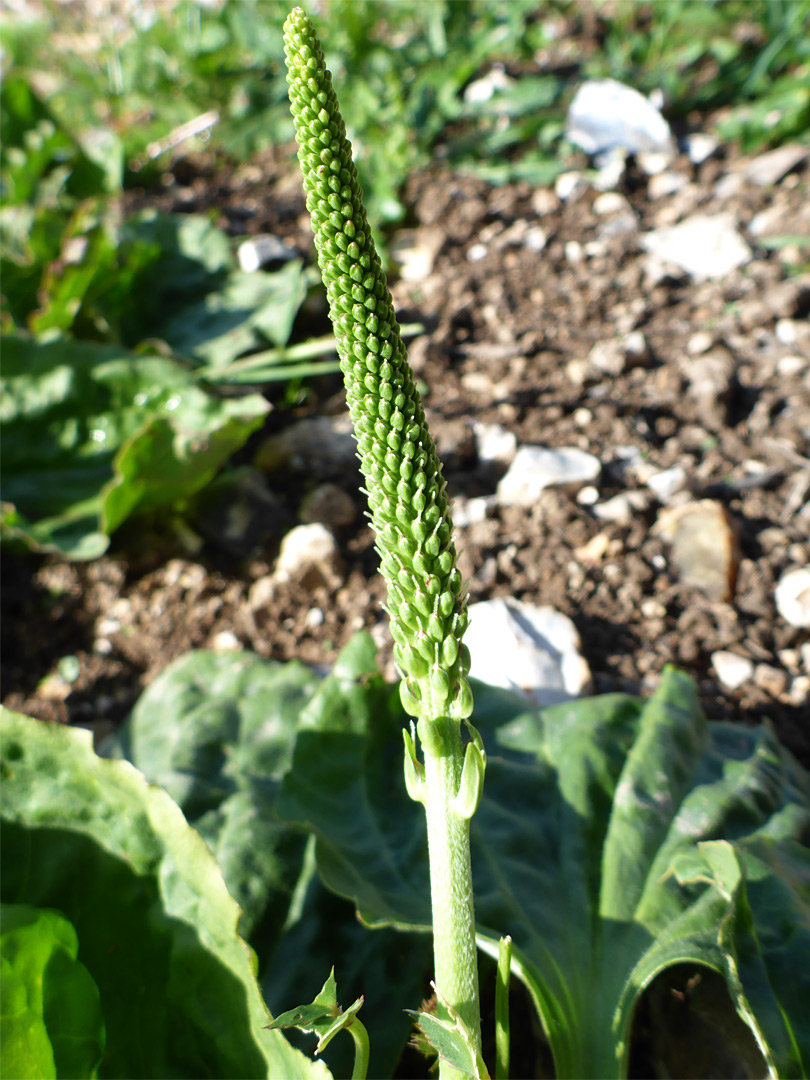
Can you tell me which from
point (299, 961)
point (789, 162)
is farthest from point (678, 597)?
point (789, 162)

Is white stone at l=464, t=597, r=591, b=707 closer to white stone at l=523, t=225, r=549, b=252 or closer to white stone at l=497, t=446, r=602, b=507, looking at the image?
white stone at l=497, t=446, r=602, b=507

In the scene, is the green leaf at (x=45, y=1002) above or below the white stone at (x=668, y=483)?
below

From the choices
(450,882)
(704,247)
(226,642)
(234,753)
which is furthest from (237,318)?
(450,882)

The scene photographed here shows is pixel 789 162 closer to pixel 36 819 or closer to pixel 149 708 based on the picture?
pixel 149 708

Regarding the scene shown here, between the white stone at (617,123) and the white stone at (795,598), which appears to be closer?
the white stone at (795,598)

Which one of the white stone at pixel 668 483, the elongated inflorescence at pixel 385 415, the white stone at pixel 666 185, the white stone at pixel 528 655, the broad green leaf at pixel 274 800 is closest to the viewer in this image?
the elongated inflorescence at pixel 385 415

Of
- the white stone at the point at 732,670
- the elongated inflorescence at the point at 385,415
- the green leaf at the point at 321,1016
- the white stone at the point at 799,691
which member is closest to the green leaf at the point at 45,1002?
the green leaf at the point at 321,1016

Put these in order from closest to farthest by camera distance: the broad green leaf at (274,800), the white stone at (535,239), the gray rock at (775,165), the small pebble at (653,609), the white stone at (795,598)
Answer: the broad green leaf at (274,800) → the white stone at (795,598) → the small pebble at (653,609) → the gray rock at (775,165) → the white stone at (535,239)

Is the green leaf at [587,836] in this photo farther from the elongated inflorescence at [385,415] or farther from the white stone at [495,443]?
the white stone at [495,443]
